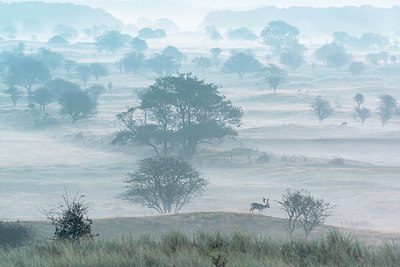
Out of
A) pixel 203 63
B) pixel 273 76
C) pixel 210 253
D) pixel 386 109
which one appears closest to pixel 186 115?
pixel 386 109

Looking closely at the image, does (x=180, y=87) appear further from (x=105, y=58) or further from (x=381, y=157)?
(x=105, y=58)

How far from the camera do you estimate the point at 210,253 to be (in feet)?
29.0

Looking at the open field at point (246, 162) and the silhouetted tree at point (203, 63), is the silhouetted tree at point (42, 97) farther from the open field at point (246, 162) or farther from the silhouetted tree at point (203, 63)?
the silhouetted tree at point (203, 63)

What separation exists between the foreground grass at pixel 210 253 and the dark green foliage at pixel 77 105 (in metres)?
74.6

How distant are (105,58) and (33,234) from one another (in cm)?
17010

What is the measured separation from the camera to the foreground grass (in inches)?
369

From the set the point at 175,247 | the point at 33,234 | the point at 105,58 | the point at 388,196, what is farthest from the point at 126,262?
the point at 105,58

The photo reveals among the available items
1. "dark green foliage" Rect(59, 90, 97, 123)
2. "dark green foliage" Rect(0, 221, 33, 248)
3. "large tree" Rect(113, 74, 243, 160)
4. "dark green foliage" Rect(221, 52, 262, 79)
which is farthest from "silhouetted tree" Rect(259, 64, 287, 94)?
"dark green foliage" Rect(0, 221, 33, 248)

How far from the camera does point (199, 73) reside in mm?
149750

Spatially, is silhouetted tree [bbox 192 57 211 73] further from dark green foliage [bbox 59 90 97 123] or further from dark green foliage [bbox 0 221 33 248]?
dark green foliage [bbox 0 221 33 248]

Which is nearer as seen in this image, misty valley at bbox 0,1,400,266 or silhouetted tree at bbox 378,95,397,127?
misty valley at bbox 0,1,400,266

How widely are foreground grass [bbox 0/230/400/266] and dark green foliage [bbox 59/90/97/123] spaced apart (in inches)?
2938

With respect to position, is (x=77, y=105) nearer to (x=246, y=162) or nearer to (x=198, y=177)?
(x=246, y=162)

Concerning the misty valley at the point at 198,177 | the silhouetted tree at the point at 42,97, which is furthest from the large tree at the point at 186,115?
the silhouetted tree at the point at 42,97
